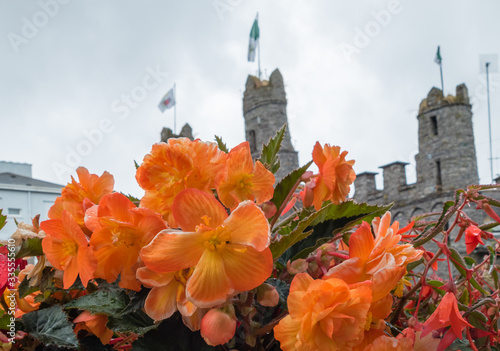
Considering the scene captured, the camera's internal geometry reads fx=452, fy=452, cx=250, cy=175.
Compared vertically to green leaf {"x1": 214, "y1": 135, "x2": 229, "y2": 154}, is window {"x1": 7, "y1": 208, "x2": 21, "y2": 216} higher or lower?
higher

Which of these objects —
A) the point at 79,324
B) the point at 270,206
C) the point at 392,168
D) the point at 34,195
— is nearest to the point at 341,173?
the point at 270,206

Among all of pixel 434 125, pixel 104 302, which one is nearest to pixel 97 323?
pixel 104 302

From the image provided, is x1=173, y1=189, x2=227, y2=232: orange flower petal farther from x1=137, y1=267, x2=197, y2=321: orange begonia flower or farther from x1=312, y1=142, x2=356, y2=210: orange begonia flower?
x1=312, y1=142, x2=356, y2=210: orange begonia flower

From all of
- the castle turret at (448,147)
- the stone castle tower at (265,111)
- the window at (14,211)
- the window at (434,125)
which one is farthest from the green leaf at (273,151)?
the window at (14,211)

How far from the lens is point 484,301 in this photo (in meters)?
0.56

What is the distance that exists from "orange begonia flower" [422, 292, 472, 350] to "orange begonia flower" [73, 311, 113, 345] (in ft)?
1.16

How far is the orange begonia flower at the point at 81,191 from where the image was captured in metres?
0.57

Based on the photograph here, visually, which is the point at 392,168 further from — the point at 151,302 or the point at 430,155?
the point at 151,302

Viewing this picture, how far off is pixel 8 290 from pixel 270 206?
1.24 feet

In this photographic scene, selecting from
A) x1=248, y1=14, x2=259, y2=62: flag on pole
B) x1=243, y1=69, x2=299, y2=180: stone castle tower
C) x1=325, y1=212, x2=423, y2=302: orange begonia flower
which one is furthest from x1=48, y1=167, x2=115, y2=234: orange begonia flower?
x1=248, y1=14, x2=259, y2=62: flag on pole

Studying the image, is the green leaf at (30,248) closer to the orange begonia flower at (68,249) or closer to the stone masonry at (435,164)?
the orange begonia flower at (68,249)

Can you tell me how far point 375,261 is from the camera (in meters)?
0.43

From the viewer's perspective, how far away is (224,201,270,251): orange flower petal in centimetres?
39

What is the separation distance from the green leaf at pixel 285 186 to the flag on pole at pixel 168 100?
46.3 feet
